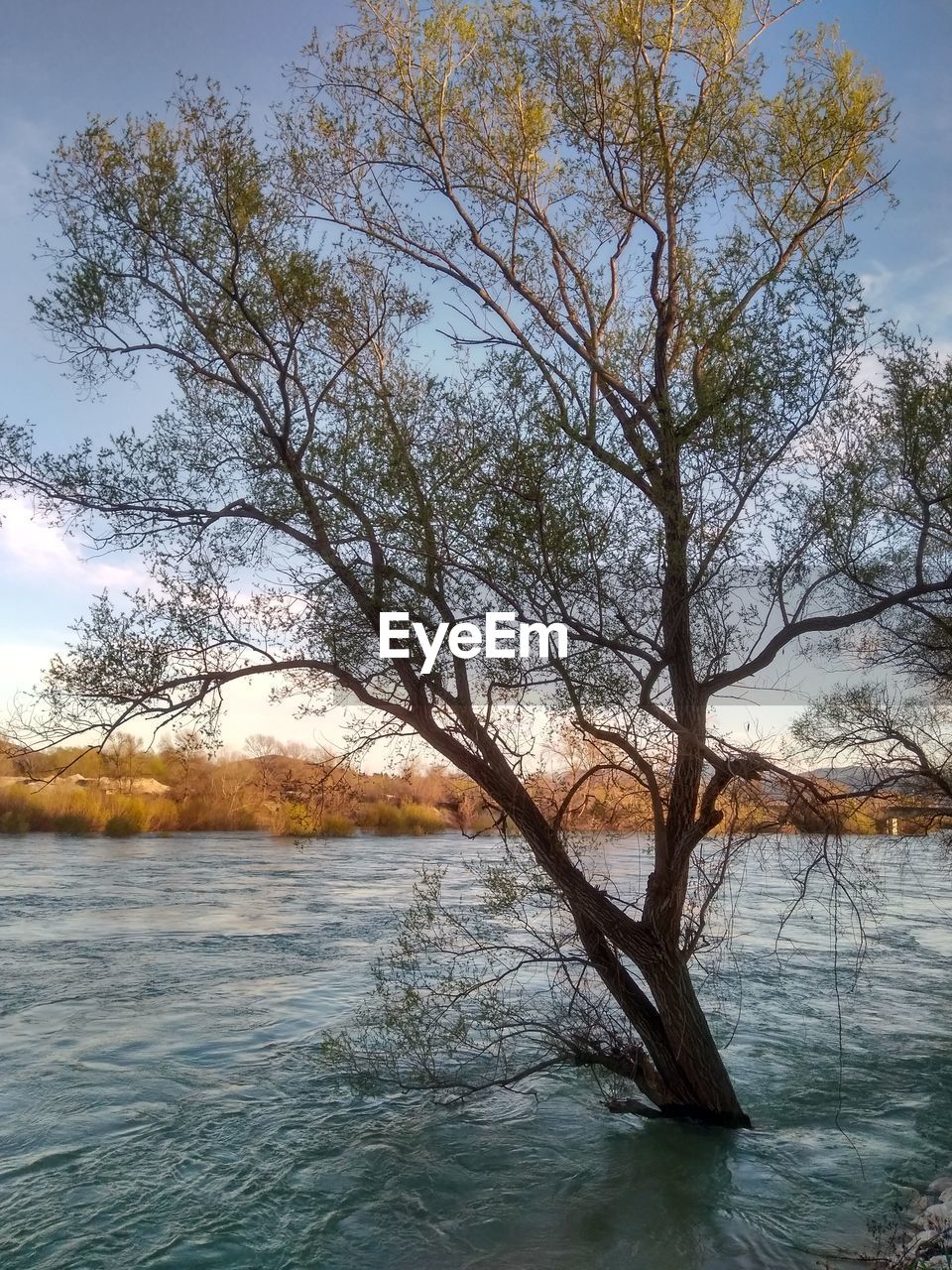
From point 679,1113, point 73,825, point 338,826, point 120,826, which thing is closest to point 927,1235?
point 679,1113

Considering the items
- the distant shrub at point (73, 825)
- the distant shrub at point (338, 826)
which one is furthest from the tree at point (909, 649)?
the distant shrub at point (73, 825)

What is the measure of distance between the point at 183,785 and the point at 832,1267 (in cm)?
2525

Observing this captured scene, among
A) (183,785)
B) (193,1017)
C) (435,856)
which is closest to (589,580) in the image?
(193,1017)

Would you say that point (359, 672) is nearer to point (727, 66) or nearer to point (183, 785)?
point (727, 66)

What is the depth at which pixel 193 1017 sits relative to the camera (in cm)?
1183

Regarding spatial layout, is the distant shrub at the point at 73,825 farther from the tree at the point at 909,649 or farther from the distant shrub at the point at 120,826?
the tree at the point at 909,649

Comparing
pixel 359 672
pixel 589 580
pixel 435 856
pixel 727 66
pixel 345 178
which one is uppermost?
pixel 727 66

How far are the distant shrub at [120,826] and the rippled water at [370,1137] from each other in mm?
12071

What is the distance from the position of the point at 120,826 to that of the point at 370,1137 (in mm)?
20849

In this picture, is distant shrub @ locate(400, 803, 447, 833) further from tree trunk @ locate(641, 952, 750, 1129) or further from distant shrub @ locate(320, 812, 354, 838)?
tree trunk @ locate(641, 952, 750, 1129)

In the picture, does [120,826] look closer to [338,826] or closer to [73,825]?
[73,825]

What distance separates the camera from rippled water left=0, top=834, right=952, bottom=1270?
6.64m

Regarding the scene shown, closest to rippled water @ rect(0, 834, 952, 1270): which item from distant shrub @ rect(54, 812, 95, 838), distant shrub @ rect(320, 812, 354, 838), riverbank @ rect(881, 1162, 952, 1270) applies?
riverbank @ rect(881, 1162, 952, 1270)

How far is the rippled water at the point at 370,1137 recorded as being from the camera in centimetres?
664
